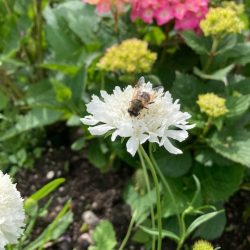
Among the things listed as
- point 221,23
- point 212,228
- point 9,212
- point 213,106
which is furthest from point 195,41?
point 9,212

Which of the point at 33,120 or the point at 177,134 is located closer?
the point at 177,134

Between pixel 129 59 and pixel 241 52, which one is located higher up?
pixel 129 59

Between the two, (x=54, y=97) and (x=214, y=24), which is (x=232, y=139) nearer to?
(x=214, y=24)

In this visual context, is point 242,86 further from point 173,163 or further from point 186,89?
point 173,163

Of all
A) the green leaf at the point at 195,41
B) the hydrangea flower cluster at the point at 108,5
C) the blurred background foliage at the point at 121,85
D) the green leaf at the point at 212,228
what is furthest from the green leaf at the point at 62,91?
the green leaf at the point at 212,228

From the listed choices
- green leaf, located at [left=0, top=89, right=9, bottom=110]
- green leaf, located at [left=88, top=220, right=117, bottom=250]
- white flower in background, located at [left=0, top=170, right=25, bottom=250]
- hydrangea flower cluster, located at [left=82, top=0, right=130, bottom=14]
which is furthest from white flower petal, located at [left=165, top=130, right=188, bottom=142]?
green leaf, located at [left=0, top=89, right=9, bottom=110]

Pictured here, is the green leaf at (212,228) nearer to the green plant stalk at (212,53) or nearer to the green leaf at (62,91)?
the green plant stalk at (212,53)

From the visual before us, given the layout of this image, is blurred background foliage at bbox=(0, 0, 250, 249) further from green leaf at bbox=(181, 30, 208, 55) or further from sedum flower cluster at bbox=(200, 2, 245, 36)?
sedum flower cluster at bbox=(200, 2, 245, 36)

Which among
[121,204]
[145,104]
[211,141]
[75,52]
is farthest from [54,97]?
[145,104]
